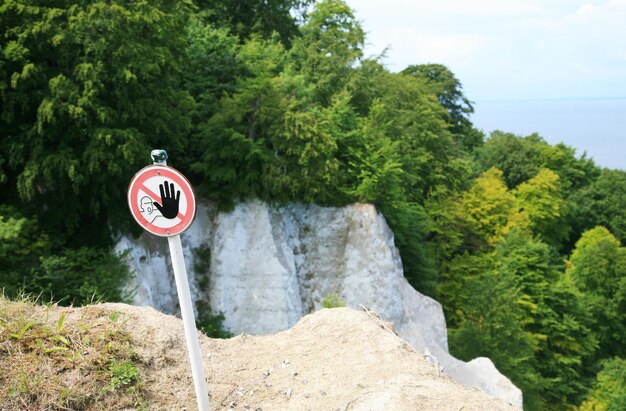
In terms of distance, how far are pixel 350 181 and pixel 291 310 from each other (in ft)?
18.8

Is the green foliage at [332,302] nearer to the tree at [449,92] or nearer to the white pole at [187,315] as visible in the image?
the white pole at [187,315]

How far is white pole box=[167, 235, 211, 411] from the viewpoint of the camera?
15.7 ft

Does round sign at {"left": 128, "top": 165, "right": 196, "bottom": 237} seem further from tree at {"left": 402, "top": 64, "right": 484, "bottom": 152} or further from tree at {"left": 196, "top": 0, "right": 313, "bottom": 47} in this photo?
tree at {"left": 402, "top": 64, "right": 484, "bottom": 152}

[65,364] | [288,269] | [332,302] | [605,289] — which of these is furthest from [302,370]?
[605,289]

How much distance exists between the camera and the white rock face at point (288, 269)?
2073 cm

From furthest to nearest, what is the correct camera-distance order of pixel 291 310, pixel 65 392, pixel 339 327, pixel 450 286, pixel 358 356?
pixel 450 286, pixel 291 310, pixel 339 327, pixel 358 356, pixel 65 392

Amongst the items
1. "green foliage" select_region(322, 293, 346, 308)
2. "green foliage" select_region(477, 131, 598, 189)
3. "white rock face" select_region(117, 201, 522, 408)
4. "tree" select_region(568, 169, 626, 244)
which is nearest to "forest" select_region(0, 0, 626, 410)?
"white rock face" select_region(117, 201, 522, 408)

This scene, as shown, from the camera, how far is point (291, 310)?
21.3 metres

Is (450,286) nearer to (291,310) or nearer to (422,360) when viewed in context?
(291,310)

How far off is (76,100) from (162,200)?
41.3ft

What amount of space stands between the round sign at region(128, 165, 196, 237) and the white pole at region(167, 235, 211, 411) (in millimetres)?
150

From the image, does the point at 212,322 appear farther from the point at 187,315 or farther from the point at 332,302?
the point at 187,315

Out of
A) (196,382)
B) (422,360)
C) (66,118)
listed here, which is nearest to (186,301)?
(196,382)

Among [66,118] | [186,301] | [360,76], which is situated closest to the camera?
[186,301]
